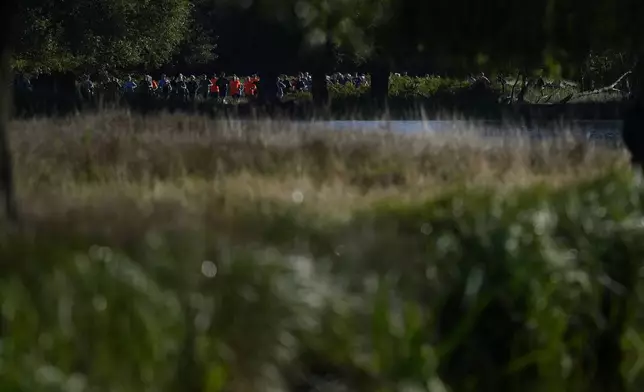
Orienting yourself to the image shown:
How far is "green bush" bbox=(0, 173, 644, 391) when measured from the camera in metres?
4.32

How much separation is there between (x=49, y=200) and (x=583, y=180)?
347cm

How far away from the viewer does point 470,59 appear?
7.17 meters

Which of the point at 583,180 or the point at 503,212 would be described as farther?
the point at 583,180

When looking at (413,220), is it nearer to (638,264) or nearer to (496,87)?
(638,264)

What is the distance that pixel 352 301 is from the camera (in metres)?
5.11

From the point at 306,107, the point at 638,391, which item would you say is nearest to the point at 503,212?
the point at 638,391

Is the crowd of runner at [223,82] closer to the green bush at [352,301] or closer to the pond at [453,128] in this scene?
the pond at [453,128]

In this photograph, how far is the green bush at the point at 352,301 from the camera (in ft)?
14.2

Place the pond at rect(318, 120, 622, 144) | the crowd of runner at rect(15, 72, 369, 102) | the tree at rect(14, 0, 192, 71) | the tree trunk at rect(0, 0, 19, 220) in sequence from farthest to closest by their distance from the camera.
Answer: the crowd of runner at rect(15, 72, 369, 102) → the tree at rect(14, 0, 192, 71) → the pond at rect(318, 120, 622, 144) → the tree trunk at rect(0, 0, 19, 220)

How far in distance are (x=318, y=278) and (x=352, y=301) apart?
20 cm

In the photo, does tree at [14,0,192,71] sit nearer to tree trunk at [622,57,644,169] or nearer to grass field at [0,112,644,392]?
tree trunk at [622,57,644,169]

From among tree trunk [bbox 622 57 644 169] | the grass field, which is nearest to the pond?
tree trunk [bbox 622 57 644 169]

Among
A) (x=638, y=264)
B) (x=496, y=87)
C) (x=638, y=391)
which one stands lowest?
(x=496, y=87)

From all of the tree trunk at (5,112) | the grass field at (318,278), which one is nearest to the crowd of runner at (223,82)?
the grass field at (318,278)
